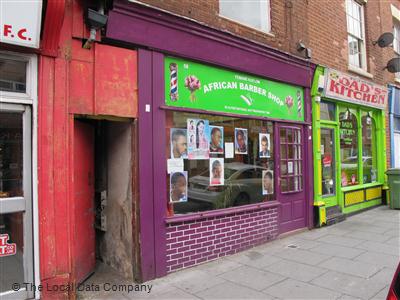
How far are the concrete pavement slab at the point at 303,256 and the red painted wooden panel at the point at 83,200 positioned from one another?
10.3 feet

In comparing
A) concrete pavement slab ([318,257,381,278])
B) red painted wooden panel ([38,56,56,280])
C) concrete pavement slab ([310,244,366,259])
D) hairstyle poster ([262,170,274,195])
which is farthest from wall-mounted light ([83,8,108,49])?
concrete pavement slab ([310,244,366,259])

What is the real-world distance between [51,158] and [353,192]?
8.28 m

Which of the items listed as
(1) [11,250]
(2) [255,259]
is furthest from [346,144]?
(1) [11,250]

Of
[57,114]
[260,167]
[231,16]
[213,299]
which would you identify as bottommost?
[213,299]

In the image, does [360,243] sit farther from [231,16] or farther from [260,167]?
[231,16]

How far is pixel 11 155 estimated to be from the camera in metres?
3.88

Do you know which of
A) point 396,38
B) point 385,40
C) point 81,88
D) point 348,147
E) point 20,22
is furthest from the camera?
point 396,38

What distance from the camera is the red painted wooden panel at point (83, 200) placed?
4656 millimetres

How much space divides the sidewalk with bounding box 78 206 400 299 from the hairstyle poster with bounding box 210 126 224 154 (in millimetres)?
1838

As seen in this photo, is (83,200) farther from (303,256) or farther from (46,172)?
(303,256)

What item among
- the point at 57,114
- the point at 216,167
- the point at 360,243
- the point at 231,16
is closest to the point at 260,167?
the point at 216,167

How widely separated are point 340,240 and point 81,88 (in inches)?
219

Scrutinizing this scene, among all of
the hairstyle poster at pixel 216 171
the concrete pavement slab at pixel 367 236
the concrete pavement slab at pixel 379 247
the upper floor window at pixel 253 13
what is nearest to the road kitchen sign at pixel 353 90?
the upper floor window at pixel 253 13

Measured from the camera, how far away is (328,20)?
28.8 ft
